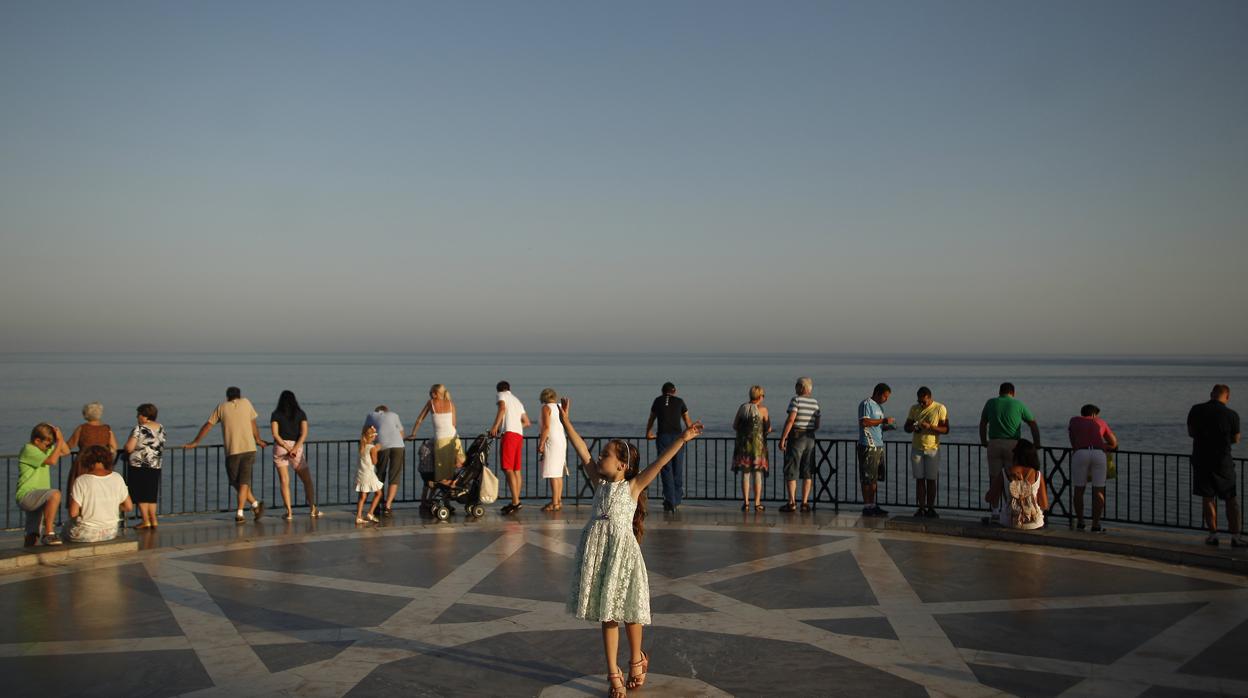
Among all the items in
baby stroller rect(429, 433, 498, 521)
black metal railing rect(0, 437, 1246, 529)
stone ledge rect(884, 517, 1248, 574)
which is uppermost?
baby stroller rect(429, 433, 498, 521)

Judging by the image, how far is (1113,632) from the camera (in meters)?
7.33

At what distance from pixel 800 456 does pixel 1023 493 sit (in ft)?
9.90

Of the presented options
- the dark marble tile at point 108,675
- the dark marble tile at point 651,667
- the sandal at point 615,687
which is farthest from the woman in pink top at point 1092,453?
the dark marble tile at point 108,675

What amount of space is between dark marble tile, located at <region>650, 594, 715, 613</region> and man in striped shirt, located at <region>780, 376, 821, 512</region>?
4.66m

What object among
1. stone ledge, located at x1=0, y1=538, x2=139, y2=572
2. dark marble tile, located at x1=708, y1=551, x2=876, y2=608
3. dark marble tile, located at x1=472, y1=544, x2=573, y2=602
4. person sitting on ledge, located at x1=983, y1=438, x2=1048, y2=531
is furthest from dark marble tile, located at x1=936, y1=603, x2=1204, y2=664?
stone ledge, located at x1=0, y1=538, x2=139, y2=572

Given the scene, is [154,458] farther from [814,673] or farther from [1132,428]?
[1132,428]

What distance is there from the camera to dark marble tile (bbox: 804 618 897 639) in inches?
288

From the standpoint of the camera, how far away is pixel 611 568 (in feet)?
18.8

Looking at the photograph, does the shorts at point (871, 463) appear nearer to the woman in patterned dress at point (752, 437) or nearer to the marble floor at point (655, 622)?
the woman in patterned dress at point (752, 437)

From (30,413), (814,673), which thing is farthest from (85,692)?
(30,413)

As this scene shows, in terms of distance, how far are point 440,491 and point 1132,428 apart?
43163mm

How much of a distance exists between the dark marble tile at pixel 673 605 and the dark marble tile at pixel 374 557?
7.53 ft

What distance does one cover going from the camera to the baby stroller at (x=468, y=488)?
1267cm

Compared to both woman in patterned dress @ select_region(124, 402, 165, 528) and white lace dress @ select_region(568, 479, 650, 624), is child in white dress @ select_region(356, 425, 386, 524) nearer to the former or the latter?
woman in patterned dress @ select_region(124, 402, 165, 528)
